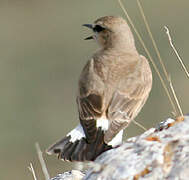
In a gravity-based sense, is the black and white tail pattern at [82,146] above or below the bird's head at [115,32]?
below

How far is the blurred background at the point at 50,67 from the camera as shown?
17453mm

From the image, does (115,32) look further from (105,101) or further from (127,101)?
(105,101)

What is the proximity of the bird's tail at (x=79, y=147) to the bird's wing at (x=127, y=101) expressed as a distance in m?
0.09

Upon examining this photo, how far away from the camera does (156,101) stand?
1808 cm

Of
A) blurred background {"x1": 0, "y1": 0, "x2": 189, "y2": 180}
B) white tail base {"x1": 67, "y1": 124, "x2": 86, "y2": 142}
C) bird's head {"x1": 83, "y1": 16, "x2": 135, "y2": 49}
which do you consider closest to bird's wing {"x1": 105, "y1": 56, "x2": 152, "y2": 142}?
white tail base {"x1": 67, "y1": 124, "x2": 86, "y2": 142}

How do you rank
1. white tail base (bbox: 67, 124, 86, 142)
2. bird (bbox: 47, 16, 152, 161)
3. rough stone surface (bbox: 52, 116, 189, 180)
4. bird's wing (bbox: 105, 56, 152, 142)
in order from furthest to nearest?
1. white tail base (bbox: 67, 124, 86, 142)
2. bird's wing (bbox: 105, 56, 152, 142)
3. bird (bbox: 47, 16, 152, 161)
4. rough stone surface (bbox: 52, 116, 189, 180)

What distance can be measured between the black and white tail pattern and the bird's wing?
0.26 ft

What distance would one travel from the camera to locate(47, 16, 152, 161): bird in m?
6.63

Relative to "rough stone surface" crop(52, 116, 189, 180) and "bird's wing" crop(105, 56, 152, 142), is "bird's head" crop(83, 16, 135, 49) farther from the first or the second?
"rough stone surface" crop(52, 116, 189, 180)

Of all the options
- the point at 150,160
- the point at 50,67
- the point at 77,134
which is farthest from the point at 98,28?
the point at 50,67

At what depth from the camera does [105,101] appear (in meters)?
6.90

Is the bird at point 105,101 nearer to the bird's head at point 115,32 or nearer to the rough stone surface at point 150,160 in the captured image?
the bird's head at point 115,32

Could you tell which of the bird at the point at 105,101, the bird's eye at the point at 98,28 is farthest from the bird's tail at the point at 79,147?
the bird's eye at the point at 98,28

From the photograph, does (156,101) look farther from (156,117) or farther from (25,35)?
(25,35)
